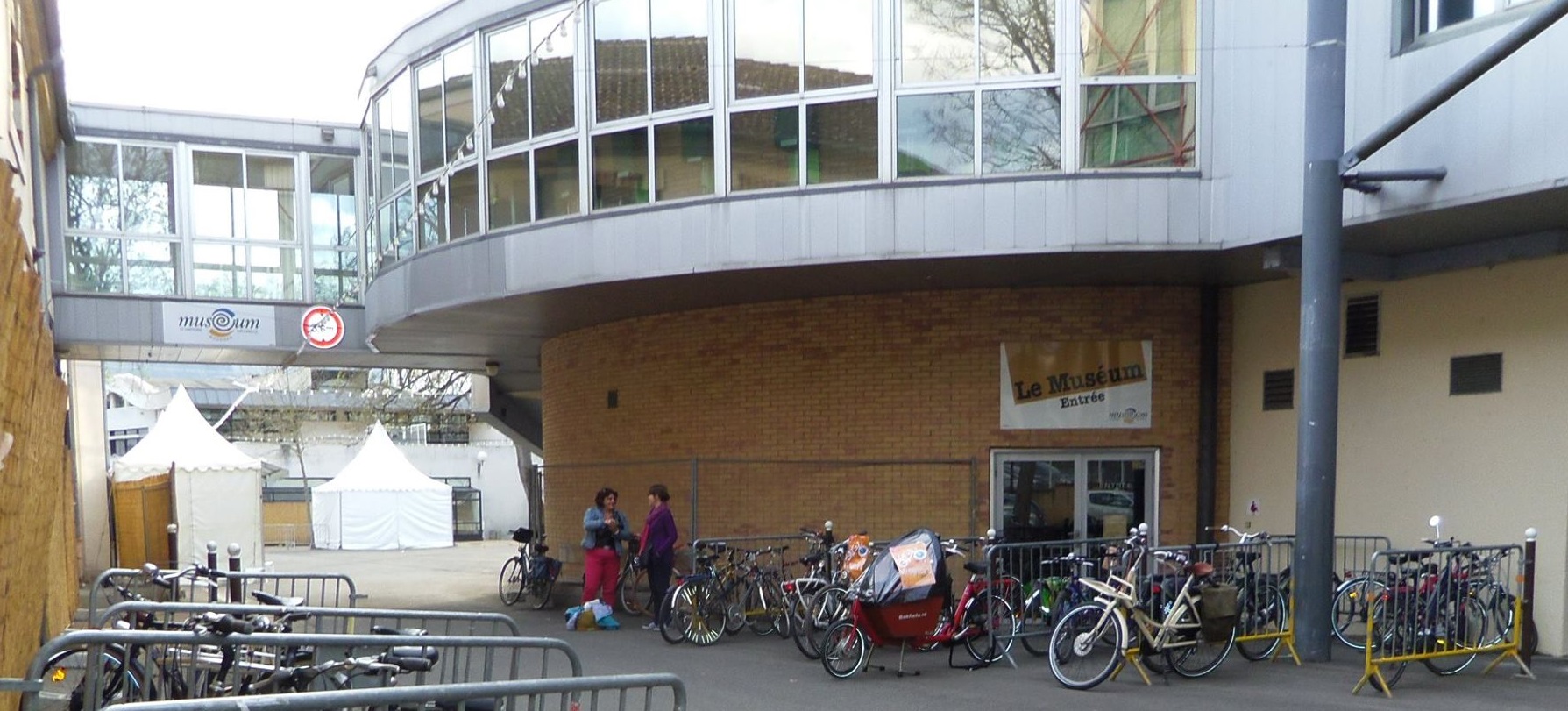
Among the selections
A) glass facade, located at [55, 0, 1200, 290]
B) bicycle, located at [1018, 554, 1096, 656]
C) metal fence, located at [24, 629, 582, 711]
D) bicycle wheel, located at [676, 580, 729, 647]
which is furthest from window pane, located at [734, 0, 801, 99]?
metal fence, located at [24, 629, 582, 711]

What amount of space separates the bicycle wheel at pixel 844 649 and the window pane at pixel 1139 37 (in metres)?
5.69

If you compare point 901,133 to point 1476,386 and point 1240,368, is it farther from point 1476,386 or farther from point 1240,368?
point 1476,386

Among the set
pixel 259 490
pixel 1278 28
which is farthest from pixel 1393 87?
pixel 259 490

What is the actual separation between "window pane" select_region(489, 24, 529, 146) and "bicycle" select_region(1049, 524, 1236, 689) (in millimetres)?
8309

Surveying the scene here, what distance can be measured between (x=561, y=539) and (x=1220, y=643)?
10787 millimetres

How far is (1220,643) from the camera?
408 inches

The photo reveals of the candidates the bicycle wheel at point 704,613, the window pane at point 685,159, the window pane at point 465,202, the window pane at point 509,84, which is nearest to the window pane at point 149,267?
the window pane at point 465,202

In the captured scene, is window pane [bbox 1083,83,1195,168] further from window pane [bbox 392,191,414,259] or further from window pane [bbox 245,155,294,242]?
window pane [bbox 245,155,294,242]

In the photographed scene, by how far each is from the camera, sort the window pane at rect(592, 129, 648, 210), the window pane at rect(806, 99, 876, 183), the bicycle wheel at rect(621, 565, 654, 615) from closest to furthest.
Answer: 1. the window pane at rect(806, 99, 876, 183)
2. the window pane at rect(592, 129, 648, 210)
3. the bicycle wheel at rect(621, 565, 654, 615)

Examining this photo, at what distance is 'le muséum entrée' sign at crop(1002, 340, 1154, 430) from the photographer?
47.5 ft

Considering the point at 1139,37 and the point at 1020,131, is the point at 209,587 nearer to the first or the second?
the point at 1020,131

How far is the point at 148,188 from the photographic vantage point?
21453 mm

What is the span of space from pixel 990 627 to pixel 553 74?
7656 millimetres

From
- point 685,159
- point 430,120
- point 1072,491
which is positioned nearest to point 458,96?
point 430,120
